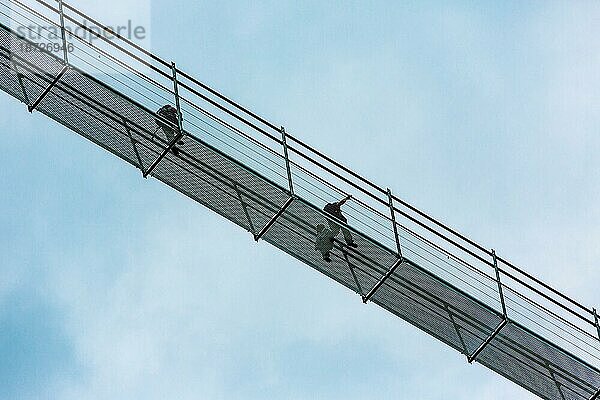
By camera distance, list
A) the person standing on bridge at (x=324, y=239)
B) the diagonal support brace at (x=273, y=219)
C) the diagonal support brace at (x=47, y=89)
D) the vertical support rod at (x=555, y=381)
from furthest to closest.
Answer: the vertical support rod at (x=555, y=381) → the person standing on bridge at (x=324, y=239) → the diagonal support brace at (x=273, y=219) → the diagonal support brace at (x=47, y=89)

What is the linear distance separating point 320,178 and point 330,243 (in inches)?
47.9

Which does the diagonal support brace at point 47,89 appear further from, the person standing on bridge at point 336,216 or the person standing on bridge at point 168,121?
the person standing on bridge at point 336,216

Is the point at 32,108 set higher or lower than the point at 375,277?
lower

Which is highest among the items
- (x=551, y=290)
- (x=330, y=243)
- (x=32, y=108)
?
(x=551, y=290)

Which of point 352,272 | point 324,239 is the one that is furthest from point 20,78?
point 352,272

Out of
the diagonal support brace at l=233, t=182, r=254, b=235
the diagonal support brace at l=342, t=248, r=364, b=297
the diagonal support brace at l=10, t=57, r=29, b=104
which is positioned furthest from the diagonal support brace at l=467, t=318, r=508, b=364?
the diagonal support brace at l=10, t=57, r=29, b=104

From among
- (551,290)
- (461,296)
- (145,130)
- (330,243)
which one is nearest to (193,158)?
(145,130)

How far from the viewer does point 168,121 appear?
24.3 metres

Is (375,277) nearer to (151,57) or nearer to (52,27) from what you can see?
(151,57)

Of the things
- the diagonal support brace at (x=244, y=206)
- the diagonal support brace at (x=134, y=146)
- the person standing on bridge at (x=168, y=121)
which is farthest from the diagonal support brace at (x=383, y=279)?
the diagonal support brace at (x=134, y=146)

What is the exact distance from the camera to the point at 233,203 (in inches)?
983

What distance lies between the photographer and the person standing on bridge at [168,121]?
79.9ft

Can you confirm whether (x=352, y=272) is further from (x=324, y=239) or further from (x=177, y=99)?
(x=177, y=99)

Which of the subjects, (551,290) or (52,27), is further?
(551,290)
